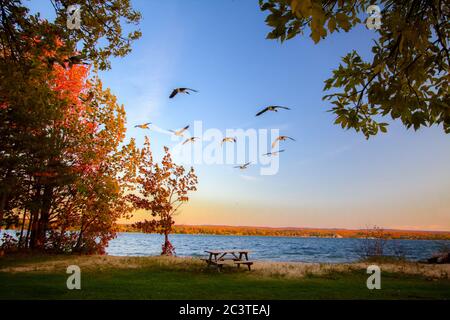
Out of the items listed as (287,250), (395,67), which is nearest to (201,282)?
(395,67)

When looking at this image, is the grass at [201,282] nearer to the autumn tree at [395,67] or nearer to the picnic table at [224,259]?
the picnic table at [224,259]

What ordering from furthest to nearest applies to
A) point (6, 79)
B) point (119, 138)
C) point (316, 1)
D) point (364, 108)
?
point (119, 138)
point (6, 79)
point (364, 108)
point (316, 1)

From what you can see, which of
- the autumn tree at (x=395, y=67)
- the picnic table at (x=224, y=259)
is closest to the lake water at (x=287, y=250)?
the picnic table at (x=224, y=259)

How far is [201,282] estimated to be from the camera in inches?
475

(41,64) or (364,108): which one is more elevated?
(41,64)

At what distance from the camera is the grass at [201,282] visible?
9711mm

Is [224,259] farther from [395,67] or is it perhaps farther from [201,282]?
[395,67]

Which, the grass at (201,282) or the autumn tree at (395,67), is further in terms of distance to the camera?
the grass at (201,282)

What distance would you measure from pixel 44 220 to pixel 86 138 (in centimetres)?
736

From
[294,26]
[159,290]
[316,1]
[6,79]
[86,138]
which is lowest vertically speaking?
[159,290]
